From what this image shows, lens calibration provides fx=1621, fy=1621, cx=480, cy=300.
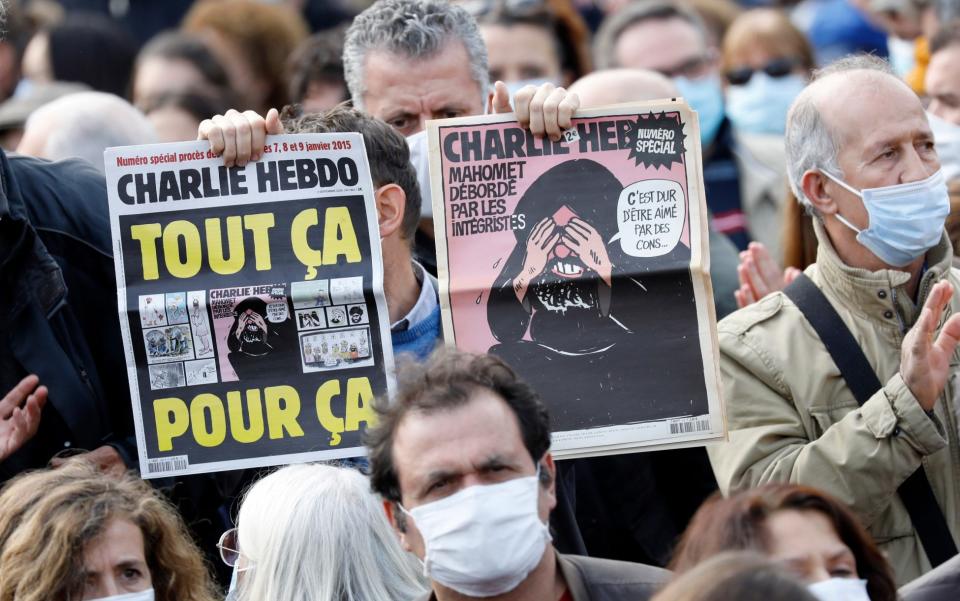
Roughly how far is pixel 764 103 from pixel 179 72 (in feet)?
10.1

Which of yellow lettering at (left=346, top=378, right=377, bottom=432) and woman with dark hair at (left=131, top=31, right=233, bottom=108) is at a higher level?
→ woman with dark hair at (left=131, top=31, right=233, bottom=108)

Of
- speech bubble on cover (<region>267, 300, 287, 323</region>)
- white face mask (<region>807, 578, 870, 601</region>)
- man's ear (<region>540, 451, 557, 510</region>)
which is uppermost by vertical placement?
speech bubble on cover (<region>267, 300, 287, 323</region>)

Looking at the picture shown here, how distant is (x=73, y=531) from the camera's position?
409 cm

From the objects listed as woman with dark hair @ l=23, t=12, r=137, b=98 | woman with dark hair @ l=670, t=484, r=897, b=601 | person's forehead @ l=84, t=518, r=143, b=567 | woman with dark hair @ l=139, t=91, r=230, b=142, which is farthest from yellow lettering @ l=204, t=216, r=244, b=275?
woman with dark hair @ l=23, t=12, r=137, b=98

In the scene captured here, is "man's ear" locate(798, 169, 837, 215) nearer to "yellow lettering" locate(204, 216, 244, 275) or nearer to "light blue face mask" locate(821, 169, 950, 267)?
"light blue face mask" locate(821, 169, 950, 267)

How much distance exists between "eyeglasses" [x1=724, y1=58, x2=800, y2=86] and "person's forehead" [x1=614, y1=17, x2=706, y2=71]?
664 mm

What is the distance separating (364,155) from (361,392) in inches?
25.9

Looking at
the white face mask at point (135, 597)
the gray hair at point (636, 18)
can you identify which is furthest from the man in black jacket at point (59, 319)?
the gray hair at point (636, 18)

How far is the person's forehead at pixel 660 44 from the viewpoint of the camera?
7949 mm

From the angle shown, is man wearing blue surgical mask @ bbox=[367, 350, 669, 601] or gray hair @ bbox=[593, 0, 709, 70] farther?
gray hair @ bbox=[593, 0, 709, 70]

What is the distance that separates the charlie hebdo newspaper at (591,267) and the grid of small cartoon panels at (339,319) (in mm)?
232

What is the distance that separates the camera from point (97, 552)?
412 cm

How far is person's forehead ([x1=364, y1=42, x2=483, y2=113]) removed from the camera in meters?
5.52

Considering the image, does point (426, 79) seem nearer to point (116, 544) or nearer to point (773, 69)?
point (116, 544)
